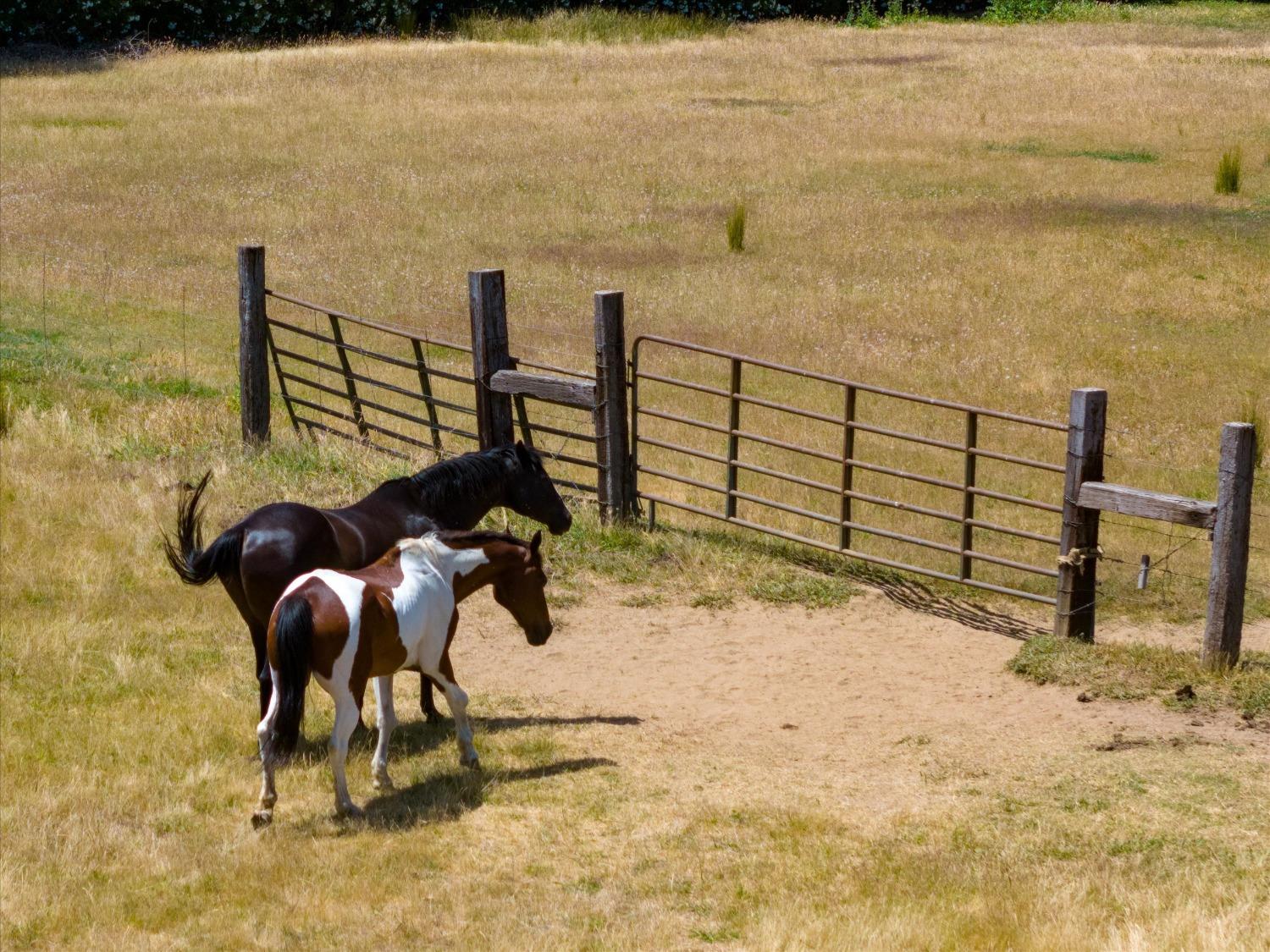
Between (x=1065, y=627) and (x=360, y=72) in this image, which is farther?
(x=360, y=72)

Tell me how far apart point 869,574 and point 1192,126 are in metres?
20.7

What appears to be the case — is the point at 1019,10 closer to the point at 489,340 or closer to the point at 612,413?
the point at 489,340

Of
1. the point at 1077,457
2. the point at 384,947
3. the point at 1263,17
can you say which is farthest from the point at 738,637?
the point at 1263,17

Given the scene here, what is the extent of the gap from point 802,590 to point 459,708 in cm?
376

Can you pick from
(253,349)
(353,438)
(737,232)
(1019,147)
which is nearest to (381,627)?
(353,438)

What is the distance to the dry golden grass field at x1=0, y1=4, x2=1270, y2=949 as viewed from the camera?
5840 millimetres

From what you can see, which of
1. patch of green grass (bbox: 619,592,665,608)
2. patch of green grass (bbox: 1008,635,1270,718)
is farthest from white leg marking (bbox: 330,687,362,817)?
patch of green grass (bbox: 1008,635,1270,718)

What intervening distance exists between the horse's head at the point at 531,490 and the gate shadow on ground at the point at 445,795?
210 cm

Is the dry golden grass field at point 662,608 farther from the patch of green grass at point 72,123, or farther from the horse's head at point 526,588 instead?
the patch of green grass at point 72,123

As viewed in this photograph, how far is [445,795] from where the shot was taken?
266 inches

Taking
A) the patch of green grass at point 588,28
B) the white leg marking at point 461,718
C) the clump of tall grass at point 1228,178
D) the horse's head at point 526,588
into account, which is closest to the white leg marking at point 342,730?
the white leg marking at point 461,718

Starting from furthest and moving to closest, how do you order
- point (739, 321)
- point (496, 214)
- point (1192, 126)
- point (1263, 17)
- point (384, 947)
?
1. point (1263, 17)
2. point (1192, 126)
3. point (496, 214)
4. point (739, 321)
5. point (384, 947)

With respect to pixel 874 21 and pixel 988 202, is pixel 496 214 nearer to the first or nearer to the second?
pixel 988 202

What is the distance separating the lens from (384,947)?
5438 mm
